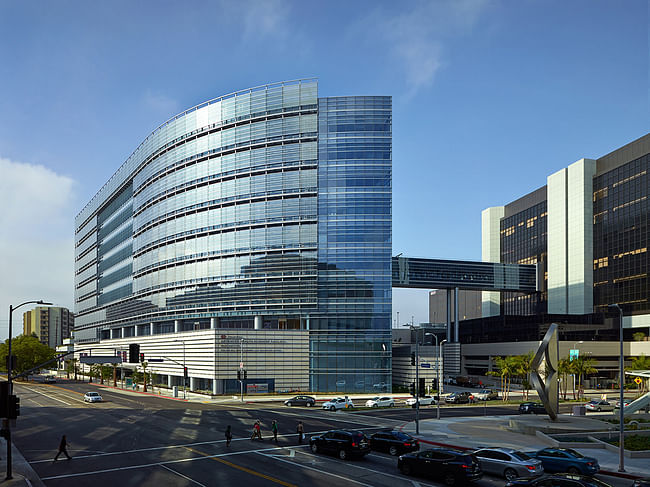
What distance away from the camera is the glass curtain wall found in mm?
92875

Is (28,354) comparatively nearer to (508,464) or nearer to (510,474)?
(508,464)

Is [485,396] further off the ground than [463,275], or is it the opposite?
[463,275]

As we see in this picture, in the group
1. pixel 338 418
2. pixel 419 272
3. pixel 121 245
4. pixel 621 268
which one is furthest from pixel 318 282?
pixel 121 245

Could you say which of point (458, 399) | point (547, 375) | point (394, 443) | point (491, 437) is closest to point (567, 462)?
point (394, 443)

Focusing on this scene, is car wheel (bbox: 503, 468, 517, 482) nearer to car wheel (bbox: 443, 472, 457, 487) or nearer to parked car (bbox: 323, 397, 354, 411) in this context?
car wheel (bbox: 443, 472, 457, 487)

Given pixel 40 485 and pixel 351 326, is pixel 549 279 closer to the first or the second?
pixel 351 326

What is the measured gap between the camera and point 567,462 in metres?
30.9

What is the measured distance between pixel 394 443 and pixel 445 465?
8359 mm

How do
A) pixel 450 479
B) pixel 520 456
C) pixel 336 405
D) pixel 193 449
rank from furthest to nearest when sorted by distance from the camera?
pixel 336 405
pixel 193 449
pixel 520 456
pixel 450 479

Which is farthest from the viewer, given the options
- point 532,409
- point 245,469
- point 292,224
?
point 292,224

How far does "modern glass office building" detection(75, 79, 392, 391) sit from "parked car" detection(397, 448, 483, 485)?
62462mm

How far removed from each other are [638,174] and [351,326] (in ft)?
213

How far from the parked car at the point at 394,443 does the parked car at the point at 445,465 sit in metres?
5.38

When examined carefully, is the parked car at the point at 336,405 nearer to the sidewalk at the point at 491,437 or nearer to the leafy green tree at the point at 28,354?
the sidewalk at the point at 491,437
